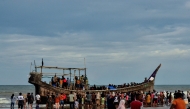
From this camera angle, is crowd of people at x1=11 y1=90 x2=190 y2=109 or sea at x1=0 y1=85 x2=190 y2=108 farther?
sea at x1=0 y1=85 x2=190 y2=108

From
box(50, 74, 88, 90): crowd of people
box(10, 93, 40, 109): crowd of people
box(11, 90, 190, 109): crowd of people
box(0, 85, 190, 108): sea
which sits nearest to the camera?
box(10, 93, 40, 109): crowd of people

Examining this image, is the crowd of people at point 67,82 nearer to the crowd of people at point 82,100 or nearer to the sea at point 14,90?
the crowd of people at point 82,100

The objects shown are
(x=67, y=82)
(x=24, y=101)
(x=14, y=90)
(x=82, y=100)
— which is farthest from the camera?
(x=14, y=90)

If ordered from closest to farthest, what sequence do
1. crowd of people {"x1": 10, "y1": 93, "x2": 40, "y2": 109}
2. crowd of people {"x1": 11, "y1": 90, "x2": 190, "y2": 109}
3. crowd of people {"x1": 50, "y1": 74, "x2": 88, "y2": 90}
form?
crowd of people {"x1": 10, "y1": 93, "x2": 40, "y2": 109} → crowd of people {"x1": 11, "y1": 90, "x2": 190, "y2": 109} → crowd of people {"x1": 50, "y1": 74, "x2": 88, "y2": 90}

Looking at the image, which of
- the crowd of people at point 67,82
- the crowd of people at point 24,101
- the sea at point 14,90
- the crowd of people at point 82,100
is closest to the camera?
the crowd of people at point 24,101

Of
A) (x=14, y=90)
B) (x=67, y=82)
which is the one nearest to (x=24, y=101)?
(x=67, y=82)

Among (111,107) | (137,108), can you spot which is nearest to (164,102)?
(111,107)

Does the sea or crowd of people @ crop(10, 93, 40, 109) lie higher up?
the sea

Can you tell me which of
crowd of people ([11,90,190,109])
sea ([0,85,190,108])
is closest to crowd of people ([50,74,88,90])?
crowd of people ([11,90,190,109])

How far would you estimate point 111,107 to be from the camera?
17719 mm

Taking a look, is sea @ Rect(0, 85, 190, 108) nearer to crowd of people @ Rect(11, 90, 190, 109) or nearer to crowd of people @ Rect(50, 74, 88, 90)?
crowd of people @ Rect(50, 74, 88, 90)

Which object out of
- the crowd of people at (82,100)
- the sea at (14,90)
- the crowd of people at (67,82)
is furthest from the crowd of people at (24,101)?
the sea at (14,90)

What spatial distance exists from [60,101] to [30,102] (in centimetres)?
231

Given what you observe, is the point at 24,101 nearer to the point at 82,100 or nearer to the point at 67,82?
the point at 82,100
